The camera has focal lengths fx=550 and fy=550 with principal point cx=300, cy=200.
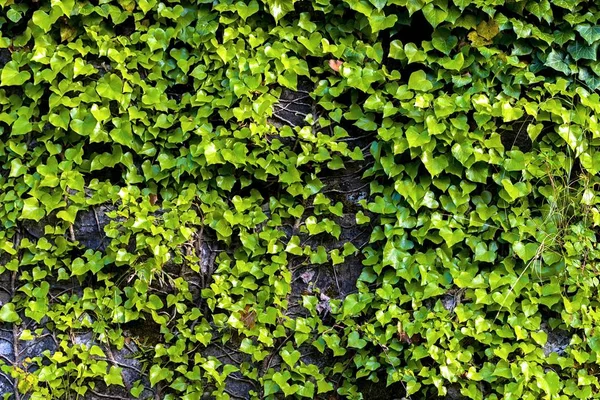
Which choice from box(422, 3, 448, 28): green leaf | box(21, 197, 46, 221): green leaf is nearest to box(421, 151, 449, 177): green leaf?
box(422, 3, 448, 28): green leaf

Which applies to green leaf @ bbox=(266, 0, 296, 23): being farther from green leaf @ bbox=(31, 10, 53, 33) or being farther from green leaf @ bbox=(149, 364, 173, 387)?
green leaf @ bbox=(149, 364, 173, 387)

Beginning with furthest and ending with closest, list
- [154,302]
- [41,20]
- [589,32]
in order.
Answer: [154,302] < [41,20] < [589,32]

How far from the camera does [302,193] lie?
2617 mm

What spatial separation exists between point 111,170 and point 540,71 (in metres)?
2.09

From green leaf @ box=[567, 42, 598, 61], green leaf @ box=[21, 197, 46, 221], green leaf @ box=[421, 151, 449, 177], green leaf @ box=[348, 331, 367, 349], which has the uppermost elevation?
green leaf @ box=[567, 42, 598, 61]

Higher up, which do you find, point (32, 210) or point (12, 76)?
point (12, 76)

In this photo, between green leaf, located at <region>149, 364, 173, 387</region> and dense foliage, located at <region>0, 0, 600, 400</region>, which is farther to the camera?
green leaf, located at <region>149, 364, 173, 387</region>

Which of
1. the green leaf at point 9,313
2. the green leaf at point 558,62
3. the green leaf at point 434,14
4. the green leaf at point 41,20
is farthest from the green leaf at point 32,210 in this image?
the green leaf at point 558,62

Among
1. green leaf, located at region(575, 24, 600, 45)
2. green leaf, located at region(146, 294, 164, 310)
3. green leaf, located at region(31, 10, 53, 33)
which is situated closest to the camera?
green leaf, located at region(575, 24, 600, 45)

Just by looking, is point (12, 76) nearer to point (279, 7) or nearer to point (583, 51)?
point (279, 7)

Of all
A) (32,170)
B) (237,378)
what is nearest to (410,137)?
(237,378)

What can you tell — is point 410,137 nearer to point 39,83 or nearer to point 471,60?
point 471,60

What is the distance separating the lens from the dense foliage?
98.2 inches

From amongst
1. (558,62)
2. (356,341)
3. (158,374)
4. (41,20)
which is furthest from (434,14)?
(158,374)
